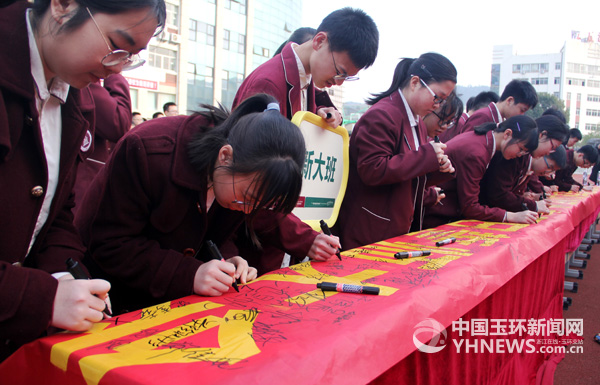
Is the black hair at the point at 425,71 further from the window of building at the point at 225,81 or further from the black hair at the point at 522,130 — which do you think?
the window of building at the point at 225,81

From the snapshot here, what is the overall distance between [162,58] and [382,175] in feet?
65.7

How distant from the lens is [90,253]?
4.14ft

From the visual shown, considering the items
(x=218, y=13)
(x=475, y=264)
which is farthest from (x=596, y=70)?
(x=475, y=264)

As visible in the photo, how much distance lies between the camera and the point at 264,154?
1.10 m

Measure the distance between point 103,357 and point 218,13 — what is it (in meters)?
23.7

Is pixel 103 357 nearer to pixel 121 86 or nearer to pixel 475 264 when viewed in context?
pixel 475 264

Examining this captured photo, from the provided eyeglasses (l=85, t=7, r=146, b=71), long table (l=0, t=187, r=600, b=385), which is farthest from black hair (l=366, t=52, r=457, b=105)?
eyeglasses (l=85, t=7, r=146, b=71)

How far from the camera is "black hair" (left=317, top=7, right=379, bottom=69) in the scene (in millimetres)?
2057

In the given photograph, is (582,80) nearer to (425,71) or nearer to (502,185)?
(502,185)

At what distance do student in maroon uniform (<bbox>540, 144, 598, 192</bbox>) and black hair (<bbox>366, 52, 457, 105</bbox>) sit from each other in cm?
522

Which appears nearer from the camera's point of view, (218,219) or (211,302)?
(211,302)

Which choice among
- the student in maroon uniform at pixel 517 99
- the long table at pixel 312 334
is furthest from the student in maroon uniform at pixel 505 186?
the long table at pixel 312 334

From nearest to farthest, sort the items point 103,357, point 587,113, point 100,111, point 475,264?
point 103,357 → point 475,264 → point 100,111 → point 587,113

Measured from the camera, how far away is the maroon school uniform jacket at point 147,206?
1192mm
